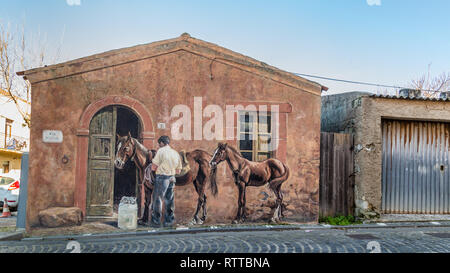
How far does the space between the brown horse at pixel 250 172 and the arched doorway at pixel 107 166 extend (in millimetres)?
2043

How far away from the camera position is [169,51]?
8.50 meters

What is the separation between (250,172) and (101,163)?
355cm

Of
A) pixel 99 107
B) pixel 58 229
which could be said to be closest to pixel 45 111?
pixel 99 107

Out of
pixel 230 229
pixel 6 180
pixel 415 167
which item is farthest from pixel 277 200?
pixel 6 180

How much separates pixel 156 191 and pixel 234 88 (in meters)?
3.13

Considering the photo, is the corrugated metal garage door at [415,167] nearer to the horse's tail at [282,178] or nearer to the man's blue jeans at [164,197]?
the horse's tail at [282,178]

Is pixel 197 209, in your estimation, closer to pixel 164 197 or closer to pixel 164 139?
pixel 164 197

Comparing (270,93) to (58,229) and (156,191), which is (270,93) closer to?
(156,191)

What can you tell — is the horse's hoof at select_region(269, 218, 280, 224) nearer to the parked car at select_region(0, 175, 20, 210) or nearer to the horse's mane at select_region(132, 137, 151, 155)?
the horse's mane at select_region(132, 137, 151, 155)

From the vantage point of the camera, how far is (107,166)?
820cm

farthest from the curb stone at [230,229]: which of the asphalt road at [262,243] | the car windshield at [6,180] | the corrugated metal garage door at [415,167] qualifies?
the car windshield at [6,180]

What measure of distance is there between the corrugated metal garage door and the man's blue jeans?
5.71 metres

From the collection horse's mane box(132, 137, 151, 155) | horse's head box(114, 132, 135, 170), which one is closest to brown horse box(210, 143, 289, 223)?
horse's mane box(132, 137, 151, 155)

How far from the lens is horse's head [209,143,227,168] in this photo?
28.1ft
